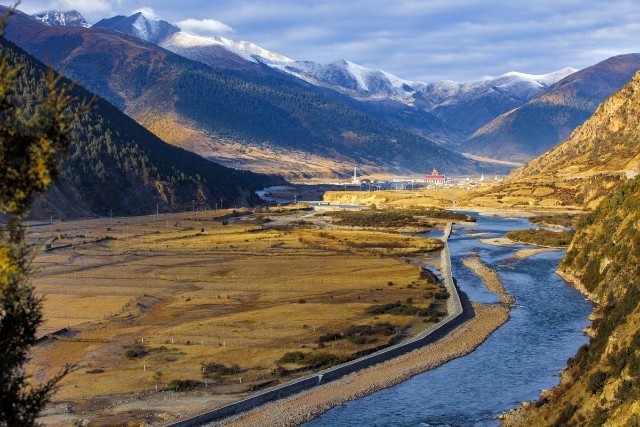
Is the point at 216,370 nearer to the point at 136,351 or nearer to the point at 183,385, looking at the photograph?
the point at 183,385

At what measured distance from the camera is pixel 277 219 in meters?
172

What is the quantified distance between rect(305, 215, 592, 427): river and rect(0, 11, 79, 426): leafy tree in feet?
87.1

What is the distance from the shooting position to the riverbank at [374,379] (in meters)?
40.2

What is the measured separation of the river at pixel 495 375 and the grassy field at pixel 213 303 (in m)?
5.98

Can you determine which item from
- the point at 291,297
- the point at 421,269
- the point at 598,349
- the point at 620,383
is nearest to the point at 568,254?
the point at 421,269

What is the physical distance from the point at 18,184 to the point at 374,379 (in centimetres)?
3553

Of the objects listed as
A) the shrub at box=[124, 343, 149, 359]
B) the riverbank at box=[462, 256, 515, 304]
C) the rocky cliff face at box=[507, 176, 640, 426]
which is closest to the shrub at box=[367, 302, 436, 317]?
the riverbank at box=[462, 256, 515, 304]

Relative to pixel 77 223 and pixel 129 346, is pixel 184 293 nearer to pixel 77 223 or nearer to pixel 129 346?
pixel 129 346

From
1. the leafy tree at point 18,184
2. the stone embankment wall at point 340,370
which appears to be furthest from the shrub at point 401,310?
the leafy tree at point 18,184

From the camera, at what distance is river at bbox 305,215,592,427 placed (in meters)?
40.7

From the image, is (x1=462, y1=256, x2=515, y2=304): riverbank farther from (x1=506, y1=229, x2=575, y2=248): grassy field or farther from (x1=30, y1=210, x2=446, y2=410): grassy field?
(x1=506, y1=229, x2=575, y2=248): grassy field

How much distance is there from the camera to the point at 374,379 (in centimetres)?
4719

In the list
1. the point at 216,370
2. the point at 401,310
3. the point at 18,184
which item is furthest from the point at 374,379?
the point at 18,184

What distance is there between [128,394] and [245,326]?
17.2 metres
